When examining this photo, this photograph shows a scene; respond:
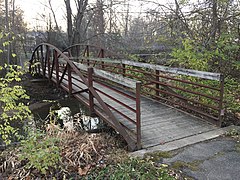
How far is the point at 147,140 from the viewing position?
3658 mm

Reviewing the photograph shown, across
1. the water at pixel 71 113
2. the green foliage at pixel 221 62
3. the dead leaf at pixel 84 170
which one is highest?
the green foliage at pixel 221 62

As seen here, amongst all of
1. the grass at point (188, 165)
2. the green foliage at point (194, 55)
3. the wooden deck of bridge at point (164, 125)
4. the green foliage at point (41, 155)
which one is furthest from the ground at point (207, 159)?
the green foliage at point (194, 55)

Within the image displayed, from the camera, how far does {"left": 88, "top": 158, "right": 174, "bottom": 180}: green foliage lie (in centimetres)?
260

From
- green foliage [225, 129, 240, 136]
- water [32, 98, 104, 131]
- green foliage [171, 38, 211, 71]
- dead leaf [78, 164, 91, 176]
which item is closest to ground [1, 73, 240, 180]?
green foliage [225, 129, 240, 136]

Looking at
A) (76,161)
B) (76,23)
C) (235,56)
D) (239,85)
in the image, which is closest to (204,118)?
(239,85)

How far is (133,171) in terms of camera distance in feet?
8.80

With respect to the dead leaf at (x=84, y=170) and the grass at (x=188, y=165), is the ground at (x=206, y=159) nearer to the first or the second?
the grass at (x=188, y=165)

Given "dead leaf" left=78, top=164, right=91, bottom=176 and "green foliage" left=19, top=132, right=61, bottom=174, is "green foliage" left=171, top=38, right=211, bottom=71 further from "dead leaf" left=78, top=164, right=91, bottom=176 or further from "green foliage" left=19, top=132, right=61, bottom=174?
"green foliage" left=19, top=132, right=61, bottom=174

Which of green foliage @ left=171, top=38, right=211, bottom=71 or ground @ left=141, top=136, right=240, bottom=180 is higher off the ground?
green foliage @ left=171, top=38, right=211, bottom=71

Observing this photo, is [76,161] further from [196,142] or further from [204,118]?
[204,118]

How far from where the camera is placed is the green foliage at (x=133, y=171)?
260 centimetres

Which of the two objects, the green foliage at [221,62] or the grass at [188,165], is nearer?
the grass at [188,165]

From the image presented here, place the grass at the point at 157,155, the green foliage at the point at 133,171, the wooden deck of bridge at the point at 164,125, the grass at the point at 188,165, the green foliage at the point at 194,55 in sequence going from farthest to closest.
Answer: the green foliage at the point at 194,55 → the wooden deck of bridge at the point at 164,125 → the grass at the point at 157,155 → the grass at the point at 188,165 → the green foliage at the point at 133,171

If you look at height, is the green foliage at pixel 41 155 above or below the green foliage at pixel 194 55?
below
